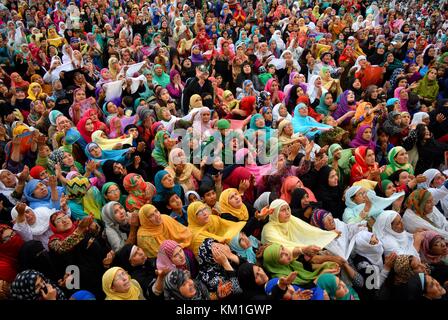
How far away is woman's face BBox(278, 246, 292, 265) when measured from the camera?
2.74 m

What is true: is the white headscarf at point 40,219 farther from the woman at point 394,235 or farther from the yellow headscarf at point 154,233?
the woman at point 394,235

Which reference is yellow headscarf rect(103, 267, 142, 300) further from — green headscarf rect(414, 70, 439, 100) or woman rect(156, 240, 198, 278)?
green headscarf rect(414, 70, 439, 100)

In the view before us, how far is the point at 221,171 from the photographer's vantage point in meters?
3.97

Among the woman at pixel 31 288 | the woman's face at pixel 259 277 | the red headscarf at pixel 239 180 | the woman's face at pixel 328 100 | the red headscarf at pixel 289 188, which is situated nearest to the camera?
the woman at pixel 31 288

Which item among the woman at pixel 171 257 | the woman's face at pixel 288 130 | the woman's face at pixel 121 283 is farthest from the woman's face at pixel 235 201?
the woman's face at pixel 288 130

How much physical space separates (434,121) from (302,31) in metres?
4.11

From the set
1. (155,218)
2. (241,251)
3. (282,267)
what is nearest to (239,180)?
(241,251)

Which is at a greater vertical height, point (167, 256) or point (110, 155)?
point (167, 256)

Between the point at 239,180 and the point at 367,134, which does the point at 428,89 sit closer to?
the point at 367,134

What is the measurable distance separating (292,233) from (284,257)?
473mm

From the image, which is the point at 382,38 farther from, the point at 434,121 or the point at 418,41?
the point at 434,121

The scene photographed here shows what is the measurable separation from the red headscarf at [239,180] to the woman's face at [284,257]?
115 cm

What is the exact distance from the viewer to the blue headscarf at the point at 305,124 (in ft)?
16.3

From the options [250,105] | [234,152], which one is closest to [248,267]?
[234,152]
